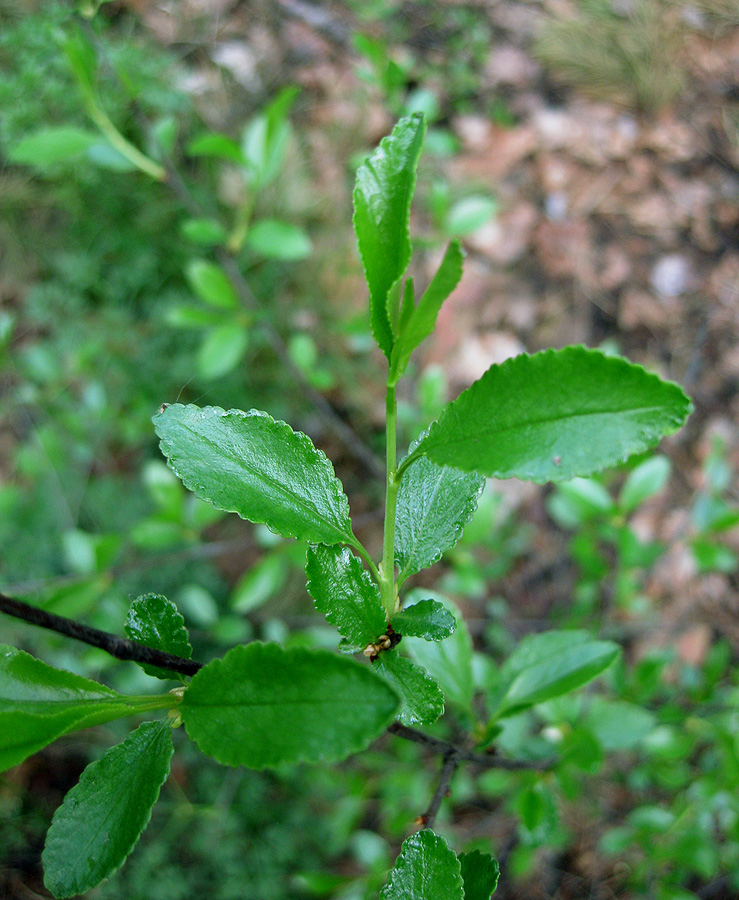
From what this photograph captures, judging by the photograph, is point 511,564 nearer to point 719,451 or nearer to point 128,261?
point 719,451

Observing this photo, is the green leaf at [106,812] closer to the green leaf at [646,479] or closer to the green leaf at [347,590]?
the green leaf at [347,590]

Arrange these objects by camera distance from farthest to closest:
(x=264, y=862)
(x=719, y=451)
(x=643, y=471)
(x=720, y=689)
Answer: (x=264, y=862), (x=720, y=689), (x=719, y=451), (x=643, y=471)

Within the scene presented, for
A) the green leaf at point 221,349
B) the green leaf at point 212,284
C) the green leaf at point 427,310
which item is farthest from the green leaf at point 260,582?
the green leaf at point 427,310

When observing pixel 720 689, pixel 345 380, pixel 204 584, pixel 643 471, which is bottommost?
pixel 204 584

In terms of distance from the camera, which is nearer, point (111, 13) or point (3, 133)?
point (3, 133)

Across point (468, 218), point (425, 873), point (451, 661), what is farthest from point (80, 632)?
point (468, 218)

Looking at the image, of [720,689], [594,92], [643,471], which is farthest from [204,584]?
[594,92]

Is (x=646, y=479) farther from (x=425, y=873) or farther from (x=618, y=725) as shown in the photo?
(x=425, y=873)

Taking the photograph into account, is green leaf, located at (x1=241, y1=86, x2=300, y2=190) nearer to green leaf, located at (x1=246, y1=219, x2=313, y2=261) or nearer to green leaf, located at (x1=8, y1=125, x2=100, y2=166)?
green leaf, located at (x1=246, y1=219, x2=313, y2=261)
